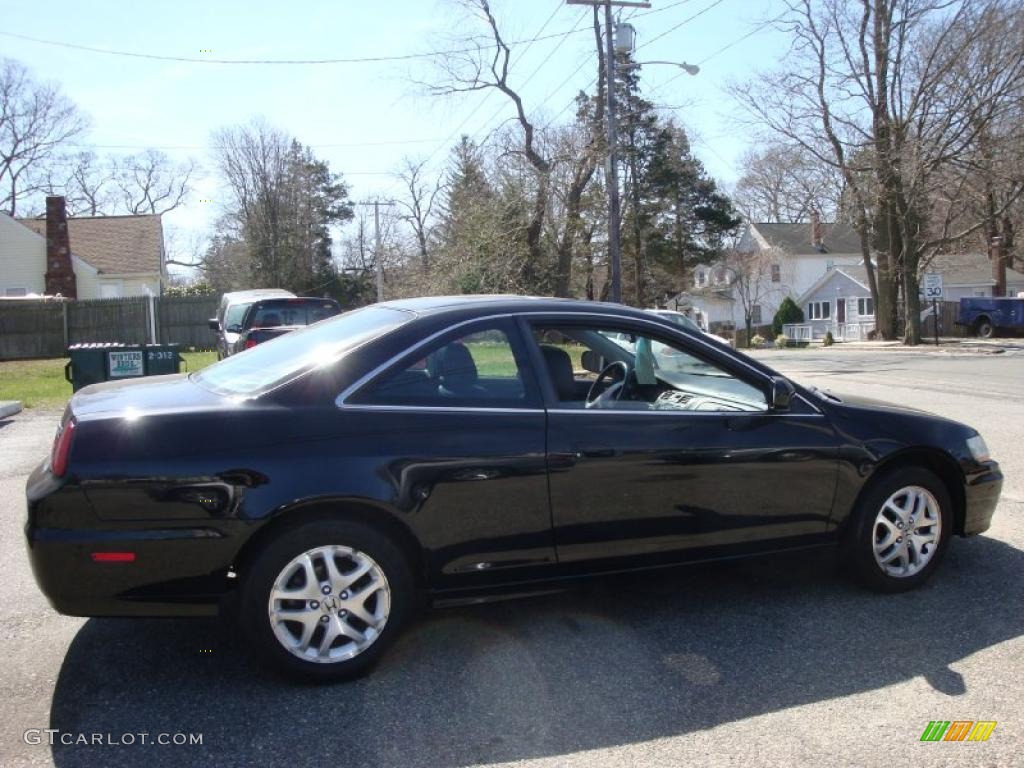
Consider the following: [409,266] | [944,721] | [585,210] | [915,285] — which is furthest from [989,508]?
[409,266]

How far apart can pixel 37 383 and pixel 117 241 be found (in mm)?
22903

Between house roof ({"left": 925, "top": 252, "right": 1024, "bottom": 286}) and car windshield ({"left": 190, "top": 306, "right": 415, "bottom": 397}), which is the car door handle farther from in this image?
house roof ({"left": 925, "top": 252, "right": 1024, "bottom": 286})

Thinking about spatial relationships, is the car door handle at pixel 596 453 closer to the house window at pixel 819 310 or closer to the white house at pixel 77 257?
the white house at pixel 77 257

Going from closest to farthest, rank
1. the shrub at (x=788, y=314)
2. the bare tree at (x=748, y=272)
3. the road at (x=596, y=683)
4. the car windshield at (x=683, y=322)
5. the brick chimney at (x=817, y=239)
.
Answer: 1. the road at (x=596, y=683)
2. the car windshield at (x=683, y=322)
3. the bare tree at (x=748, y=272)
4. the shrub at (x=788, y=314)
5. the brick chimney at (x=817, y=239)

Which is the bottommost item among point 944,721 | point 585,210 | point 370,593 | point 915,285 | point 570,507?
point 944,721

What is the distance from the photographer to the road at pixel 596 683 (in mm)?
3023

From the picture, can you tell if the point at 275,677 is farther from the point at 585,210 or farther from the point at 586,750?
the point at 585,210

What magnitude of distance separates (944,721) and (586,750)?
4.56ft

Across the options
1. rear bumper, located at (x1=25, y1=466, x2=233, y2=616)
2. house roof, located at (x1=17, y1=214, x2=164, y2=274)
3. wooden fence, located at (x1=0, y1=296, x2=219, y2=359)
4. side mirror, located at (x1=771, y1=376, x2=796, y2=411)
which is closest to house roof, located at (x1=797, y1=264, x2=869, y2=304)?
wooden fence, located at (x1=0, y1=296, x2=219, y2=359)

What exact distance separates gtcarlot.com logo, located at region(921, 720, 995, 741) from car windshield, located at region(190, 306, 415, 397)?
8.83ft

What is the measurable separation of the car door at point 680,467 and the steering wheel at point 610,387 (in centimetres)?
9

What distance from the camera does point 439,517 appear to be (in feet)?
11.7

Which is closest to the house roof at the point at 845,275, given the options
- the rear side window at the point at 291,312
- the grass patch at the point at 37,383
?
the grass patch at the point at 37,383

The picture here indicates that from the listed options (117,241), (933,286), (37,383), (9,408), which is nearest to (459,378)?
(9,408)
